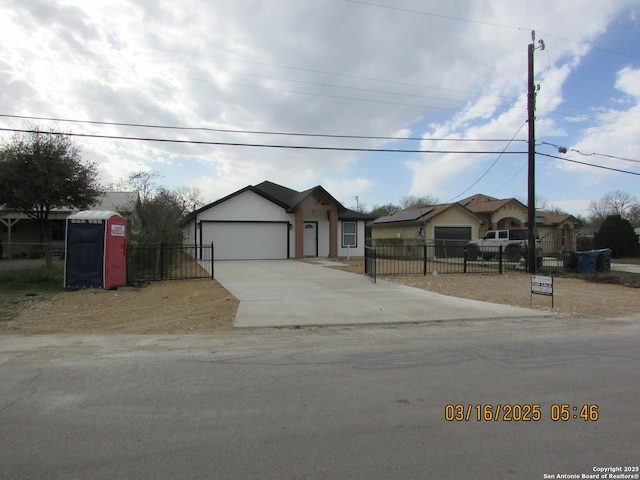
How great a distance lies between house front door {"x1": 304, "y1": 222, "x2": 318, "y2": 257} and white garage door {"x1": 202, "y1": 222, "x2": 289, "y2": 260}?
4.89 ft

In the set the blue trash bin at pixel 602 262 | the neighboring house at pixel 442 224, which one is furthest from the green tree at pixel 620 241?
the blue trash bin at pixel 602 262

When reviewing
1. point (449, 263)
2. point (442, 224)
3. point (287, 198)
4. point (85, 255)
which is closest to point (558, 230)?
point (442, 224)

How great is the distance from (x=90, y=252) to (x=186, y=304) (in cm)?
444

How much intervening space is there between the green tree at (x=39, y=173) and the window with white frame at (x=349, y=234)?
15.9 m

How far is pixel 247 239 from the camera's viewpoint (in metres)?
25.5

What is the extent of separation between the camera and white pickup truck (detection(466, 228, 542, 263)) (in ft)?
76.7

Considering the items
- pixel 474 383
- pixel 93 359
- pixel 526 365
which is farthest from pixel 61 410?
pixel 526 365

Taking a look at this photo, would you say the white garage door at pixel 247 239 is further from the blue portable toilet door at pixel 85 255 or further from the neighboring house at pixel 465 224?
the blue portable toilet door at pixel 85 255

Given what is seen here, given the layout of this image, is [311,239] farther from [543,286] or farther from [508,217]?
[508,217]

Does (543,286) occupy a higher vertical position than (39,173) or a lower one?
lower

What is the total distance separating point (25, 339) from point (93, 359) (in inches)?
81.9

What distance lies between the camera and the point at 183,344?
640cm

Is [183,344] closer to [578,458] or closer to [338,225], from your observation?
[578,458]

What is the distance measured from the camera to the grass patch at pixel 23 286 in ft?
30.9
